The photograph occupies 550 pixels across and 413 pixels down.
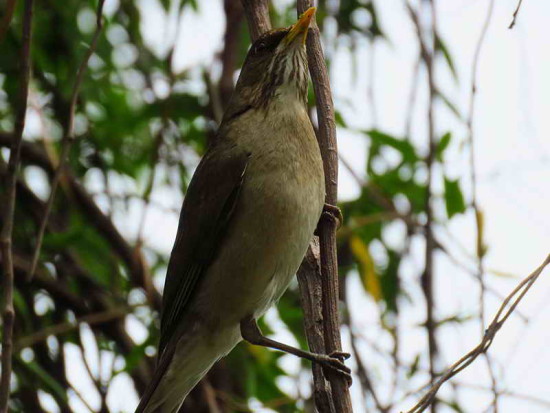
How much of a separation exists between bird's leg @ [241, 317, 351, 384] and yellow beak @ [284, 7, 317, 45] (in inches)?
51.2

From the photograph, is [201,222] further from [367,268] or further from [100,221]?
[100,221]

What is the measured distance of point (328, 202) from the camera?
407 cm

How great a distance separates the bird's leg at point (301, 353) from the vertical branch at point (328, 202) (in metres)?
0.04

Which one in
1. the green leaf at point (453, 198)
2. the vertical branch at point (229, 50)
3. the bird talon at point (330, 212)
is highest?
the vertical branch at point (229, 50)

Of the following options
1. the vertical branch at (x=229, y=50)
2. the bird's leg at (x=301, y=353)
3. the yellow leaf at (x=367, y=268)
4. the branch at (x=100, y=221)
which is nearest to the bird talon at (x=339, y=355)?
the bird's leg at (x=301, y=353)

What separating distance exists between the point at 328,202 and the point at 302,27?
2.76 feet

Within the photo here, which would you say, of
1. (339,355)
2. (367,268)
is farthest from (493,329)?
(367,268)

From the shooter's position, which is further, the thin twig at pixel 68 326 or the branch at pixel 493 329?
the thin twig at pixel 68 326

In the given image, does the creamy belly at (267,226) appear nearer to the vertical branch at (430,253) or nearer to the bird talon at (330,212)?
the bird talon at (330,212)

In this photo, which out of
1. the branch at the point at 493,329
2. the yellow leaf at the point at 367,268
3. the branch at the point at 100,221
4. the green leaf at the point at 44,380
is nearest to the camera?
the branch at the point at 493,329

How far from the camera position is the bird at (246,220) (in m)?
4.20

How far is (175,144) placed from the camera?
6.28 m

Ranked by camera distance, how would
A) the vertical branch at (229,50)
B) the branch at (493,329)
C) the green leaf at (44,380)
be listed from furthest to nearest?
the vertical branch at (229,50)
the green leaf at (44,380)
the branch at (493,329)

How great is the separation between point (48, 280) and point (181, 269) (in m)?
1.48
